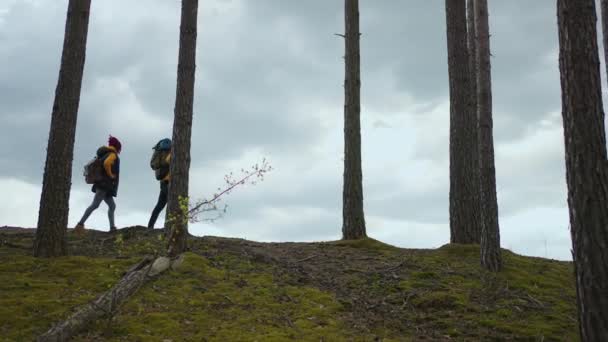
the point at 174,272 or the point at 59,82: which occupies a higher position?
the point at 59,82

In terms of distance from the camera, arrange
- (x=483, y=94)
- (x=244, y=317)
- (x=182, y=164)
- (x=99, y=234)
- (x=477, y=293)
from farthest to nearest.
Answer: (x=99, y=234) < (x=483, y=94) < (x=182, y=164) < (x=477, y=293) < (x=244, y=317)

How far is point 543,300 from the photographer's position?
10750 mm

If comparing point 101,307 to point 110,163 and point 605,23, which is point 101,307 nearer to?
point 110,163

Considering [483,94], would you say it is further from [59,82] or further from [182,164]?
[59,82]

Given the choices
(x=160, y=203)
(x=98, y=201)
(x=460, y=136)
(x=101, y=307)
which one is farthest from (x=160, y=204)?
(x=460, y=136)

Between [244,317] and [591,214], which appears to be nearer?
[591,214]

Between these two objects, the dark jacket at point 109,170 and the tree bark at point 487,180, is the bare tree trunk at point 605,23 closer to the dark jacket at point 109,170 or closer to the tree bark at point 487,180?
the tree bark at point 487,180

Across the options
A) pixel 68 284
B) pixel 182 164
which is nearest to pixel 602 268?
pixel 182 164

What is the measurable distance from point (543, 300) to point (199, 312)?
21.7ft

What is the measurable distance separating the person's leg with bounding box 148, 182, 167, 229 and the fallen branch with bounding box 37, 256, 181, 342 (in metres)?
5.08

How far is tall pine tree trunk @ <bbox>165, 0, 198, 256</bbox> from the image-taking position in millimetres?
11648

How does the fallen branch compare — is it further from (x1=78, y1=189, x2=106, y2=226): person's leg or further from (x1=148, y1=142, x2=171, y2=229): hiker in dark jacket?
(x1=78, y1=189, x2=106, y2=226): person's leg

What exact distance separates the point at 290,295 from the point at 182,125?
4.33 metres

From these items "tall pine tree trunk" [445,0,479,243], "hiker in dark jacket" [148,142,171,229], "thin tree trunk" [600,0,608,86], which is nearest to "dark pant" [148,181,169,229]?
"hiker in dark jacket" [148,142,171,229]
